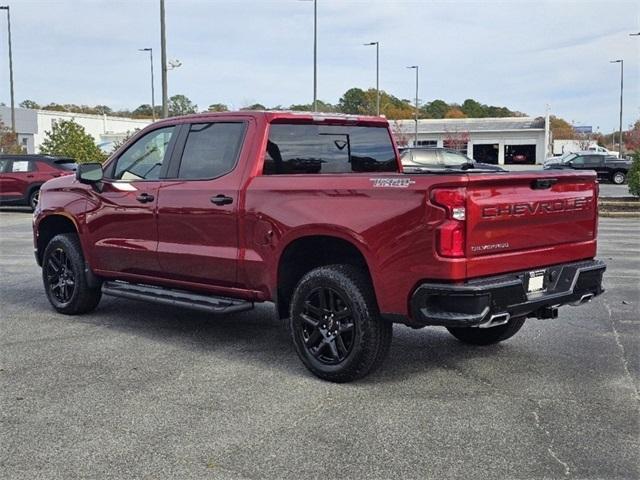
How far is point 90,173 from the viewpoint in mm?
6770

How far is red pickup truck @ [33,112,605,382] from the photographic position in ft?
14.8

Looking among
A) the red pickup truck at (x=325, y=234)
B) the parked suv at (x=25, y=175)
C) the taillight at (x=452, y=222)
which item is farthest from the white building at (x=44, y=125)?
the taillight at (x=452, y=222)

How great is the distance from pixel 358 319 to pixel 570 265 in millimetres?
1564

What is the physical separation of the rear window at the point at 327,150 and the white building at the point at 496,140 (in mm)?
59411

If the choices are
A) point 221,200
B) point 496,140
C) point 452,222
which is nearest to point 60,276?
point 221,200

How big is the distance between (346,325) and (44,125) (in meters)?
67.0

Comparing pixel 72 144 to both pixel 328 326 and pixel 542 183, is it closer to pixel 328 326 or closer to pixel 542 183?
pixel 328 326

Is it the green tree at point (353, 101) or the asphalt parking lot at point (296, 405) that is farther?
the green tree at point (353, 101)

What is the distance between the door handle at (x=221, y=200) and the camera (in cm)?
568

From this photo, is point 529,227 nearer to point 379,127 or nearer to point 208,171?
point 379,127

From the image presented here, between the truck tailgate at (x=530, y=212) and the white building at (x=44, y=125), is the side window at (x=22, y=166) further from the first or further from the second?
the white building at (x=44, y=125)

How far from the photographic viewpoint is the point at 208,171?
19.7 feet

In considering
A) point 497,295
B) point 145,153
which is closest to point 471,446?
point 497,295

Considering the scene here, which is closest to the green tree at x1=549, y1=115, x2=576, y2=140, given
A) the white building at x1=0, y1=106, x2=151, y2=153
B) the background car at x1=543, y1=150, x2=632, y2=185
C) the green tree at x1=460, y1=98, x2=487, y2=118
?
the green tree at x1=460, y1=98, x2=487, y2=118
